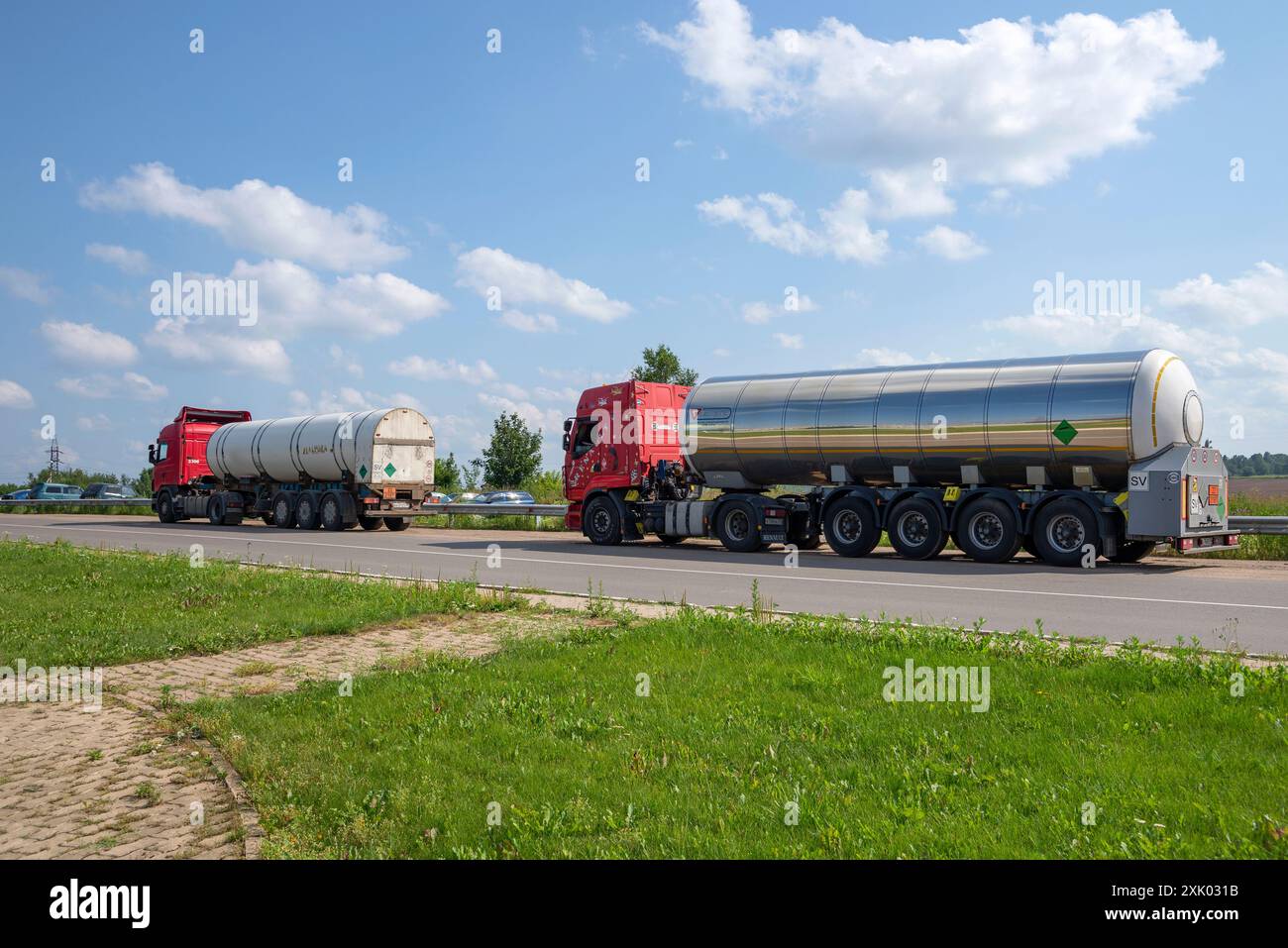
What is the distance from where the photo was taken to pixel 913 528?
1922 cm

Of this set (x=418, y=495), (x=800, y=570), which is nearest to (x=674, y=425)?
(x=800, y=570)

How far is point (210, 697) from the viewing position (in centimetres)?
768

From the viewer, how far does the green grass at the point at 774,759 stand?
4.30 meters

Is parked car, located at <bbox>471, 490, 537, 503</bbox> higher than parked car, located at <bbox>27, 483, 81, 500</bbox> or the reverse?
the reverse

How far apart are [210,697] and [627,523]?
54.1 ft

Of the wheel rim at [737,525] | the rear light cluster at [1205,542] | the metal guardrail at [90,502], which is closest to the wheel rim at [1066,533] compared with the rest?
the rear light cluster at [1205,542]

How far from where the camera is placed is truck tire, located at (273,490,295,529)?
1305 inches

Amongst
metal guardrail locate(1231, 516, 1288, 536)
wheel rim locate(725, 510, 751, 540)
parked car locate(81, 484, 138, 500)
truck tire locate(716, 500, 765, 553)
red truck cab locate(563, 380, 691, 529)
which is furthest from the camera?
parked car locate(81, 484, 138, 500)

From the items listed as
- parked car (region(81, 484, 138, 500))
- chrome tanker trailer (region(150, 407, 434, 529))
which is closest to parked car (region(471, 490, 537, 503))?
chrome tanker trailer (region(150, 407, 434, 529))

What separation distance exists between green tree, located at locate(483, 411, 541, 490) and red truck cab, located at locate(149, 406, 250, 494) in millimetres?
24601

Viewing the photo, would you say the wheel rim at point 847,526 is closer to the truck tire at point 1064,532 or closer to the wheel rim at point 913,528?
the wheel rim at point 913,528

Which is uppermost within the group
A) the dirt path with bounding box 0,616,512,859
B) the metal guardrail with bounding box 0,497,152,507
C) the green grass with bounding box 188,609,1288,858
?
the metal guardrail with bounding box 0,497,152,507

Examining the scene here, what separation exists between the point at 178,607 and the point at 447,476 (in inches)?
1939

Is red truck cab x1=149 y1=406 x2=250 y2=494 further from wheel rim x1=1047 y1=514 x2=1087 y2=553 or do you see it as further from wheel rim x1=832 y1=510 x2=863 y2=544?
wheel rim x1=1047 y1=514 x2=1087 y2=553
